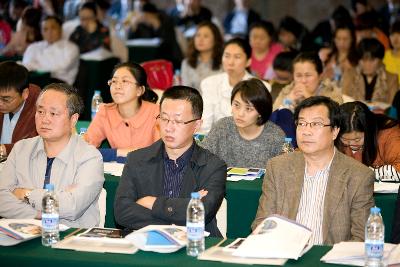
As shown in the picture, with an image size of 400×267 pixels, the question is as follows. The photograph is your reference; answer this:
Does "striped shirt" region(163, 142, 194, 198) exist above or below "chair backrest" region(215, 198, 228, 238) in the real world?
above

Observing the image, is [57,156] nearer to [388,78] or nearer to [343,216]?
[343,216]

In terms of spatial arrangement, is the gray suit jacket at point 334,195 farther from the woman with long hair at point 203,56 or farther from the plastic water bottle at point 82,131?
the woman with long hair at point 203,56

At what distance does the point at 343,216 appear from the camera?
4.15m

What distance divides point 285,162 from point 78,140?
1.04 meters

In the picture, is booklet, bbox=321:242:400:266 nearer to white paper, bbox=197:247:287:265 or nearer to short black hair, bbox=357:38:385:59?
white paper, bbox=197:247:287:265

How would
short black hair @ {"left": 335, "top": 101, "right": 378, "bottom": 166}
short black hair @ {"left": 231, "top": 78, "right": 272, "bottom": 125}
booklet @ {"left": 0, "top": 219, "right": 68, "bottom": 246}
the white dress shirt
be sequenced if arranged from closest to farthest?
booklet @ {"left": 0, "top": 219, "right": 68, "bottom": 246}, short black hair @ {"left": 335, "top": 101, "right": 378, "bottom": 166}, short black hair @ {"left": 231, "top": 78, "right": 272, "bottom": 125}, the white dress shirt

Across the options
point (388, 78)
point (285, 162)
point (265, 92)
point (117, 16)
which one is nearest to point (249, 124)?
point (265, 92)

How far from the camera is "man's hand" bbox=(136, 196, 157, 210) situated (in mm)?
4219

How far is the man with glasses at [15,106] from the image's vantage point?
553cm

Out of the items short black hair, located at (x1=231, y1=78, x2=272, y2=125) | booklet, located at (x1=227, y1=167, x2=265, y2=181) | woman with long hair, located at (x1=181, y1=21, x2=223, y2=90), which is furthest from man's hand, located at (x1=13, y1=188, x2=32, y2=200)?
woman with long hair, located at (x1=181, y1=21, x2=223, y2=90)

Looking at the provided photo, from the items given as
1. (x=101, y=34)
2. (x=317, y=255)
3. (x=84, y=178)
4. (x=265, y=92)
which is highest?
(x=101, y=34)

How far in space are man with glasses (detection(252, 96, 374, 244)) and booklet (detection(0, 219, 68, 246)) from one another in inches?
39.2

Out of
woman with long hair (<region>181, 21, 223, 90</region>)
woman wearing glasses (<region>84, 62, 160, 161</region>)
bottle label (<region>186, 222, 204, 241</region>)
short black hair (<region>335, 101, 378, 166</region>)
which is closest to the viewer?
bottle label (<region>186, 222, 204, 241</region>)

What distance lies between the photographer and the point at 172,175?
434 cm
